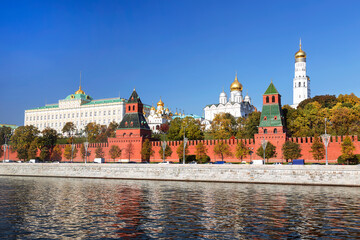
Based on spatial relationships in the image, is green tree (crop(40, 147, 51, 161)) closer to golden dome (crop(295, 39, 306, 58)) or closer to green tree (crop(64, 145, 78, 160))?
green tree (crop(64, 145, 78, 160))

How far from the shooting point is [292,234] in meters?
16.4

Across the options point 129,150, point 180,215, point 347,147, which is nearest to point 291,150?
point 347,147

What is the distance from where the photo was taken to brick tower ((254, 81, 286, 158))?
5596 cm

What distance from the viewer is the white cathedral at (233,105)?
117875mm

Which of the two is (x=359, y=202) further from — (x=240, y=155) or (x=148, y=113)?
(x=148, y=113)

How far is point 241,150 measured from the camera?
55969 millimetres

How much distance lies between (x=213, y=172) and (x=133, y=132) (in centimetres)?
2543

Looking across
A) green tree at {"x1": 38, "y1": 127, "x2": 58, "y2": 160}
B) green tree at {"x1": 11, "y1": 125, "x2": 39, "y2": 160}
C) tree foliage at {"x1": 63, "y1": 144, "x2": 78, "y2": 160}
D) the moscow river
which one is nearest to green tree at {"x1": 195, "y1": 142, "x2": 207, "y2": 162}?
tree foliage at {"x1": 63, "y1": 144, "x2": 78, "y2": 160}

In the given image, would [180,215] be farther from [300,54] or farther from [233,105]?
[300,54]

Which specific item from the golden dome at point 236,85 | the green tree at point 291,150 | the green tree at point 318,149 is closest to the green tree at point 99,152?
the green tree at point 291,150

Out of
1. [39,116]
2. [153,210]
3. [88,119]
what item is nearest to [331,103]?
[153,210]

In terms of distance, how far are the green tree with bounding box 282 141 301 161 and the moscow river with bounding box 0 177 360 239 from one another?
2247 cm

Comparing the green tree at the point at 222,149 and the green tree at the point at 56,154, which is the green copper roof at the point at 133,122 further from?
the green tree at the point at 56,154

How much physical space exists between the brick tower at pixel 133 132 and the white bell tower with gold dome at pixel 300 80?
70.3m
